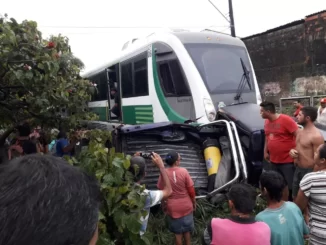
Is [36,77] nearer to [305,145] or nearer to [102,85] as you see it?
[305,145]

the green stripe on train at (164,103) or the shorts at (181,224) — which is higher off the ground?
the green stripe on train at (164,103)

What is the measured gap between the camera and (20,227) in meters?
0.89

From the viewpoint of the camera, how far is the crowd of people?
0.93m

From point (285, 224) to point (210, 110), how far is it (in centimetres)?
408

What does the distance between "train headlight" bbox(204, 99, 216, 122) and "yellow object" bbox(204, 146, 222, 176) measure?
1.22 metres

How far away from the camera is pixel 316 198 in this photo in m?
2.88

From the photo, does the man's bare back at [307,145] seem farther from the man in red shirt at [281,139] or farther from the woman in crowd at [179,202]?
the woman in crowd at [179,202]

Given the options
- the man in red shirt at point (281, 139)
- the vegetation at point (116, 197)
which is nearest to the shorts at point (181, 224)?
the vegetation at point (116, 197)

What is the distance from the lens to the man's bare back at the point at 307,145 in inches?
176

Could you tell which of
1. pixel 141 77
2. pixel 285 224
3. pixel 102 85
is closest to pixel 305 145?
pixel 285 224

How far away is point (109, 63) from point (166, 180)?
812 centimetres

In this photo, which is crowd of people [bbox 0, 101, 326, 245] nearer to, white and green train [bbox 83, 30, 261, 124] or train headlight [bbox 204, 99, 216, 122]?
train headlight [bbox 204, 99, 216, 122]

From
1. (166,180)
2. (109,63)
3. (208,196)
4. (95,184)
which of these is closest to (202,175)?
(208,196)

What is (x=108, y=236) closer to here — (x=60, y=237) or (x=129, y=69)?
(x=60, y=237)
